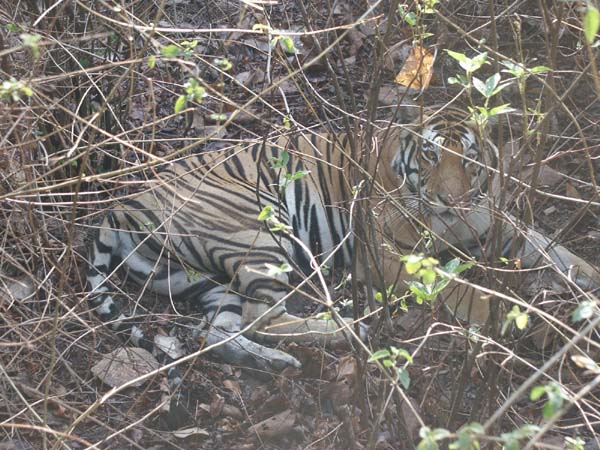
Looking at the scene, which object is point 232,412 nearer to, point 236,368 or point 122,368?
point 236,368

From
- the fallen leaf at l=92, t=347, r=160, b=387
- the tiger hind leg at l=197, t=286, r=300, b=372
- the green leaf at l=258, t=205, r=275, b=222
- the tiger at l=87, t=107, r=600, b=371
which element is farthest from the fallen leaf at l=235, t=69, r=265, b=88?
the green leaf at l=258, t=205, r=275, b=222

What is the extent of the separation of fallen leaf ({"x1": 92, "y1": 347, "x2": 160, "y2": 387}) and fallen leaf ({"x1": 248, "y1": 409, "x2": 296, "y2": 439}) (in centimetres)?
52

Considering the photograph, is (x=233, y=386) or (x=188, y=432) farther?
(x=233, y=386)

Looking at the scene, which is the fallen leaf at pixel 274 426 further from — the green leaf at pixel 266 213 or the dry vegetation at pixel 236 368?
the green leaf at pixel 266 213

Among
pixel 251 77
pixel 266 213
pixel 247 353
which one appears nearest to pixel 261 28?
pixel 266 213

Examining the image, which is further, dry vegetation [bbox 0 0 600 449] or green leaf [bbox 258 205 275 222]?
dry vegetation [bbox 0 0 600 449]

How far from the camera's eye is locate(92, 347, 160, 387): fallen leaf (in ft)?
12.0

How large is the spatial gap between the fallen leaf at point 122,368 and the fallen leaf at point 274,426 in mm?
520

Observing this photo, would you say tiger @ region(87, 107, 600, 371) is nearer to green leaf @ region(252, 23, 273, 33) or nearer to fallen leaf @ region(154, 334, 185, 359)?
fallen leaf @ region(154, 334, 185, 359)

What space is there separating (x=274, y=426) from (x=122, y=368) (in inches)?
27.1

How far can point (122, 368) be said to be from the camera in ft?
12.4

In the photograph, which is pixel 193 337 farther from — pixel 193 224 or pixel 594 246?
pixel 594 246

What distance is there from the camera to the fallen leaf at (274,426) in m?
3.53

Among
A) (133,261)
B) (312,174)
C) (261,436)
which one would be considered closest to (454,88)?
(312,174)
